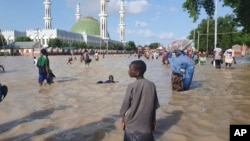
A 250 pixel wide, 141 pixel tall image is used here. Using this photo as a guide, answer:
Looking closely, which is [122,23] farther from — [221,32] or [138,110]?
[138,110]

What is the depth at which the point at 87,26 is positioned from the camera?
158 metres

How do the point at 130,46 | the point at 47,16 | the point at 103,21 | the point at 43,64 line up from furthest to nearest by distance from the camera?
the point at 130,46 → the point at 103,21 → the point at 47,16 → the point at 43,64

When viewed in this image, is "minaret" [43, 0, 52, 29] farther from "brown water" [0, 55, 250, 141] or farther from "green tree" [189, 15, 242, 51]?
"brown water" [0, 55, 250, 141]

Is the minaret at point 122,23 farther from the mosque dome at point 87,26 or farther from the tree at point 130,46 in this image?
the mosque dome at point 87,26

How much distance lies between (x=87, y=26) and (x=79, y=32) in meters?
6.73

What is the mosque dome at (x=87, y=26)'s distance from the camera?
516ft

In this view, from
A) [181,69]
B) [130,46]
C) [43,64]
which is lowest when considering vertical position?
[181,69]

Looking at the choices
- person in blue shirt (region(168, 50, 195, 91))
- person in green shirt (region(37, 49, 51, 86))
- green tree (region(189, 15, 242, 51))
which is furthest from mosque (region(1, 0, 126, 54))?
person in blue shirt (region(168, 50, 195, 91))

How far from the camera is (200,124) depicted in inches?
286

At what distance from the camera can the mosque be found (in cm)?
11788

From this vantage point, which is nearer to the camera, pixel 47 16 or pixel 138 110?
pixel 138 110

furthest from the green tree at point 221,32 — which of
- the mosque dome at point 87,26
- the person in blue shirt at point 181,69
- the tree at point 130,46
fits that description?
the mosque dome at point 87,26

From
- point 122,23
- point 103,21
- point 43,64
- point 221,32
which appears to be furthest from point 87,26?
point 43,64

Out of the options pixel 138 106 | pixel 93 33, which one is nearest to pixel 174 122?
pixel 138 106
